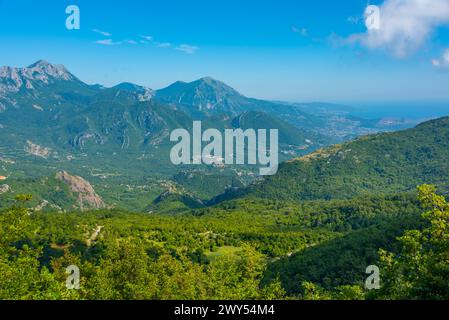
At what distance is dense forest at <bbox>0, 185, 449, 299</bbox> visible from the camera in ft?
101

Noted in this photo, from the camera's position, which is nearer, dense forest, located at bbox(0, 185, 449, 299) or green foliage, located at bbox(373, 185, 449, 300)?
green foliage, located at bbox(373, 185, 449, 300)

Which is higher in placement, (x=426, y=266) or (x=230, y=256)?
(x=426, y=266)

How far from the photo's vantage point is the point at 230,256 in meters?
70.4

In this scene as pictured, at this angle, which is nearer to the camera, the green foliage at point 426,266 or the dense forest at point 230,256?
the green foliage at point 426,266

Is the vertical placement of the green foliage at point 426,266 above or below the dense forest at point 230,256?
above

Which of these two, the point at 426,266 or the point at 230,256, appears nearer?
the point at 426,266

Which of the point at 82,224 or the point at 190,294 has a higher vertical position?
the point at 190,294

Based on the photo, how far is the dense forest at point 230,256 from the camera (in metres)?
30.8
